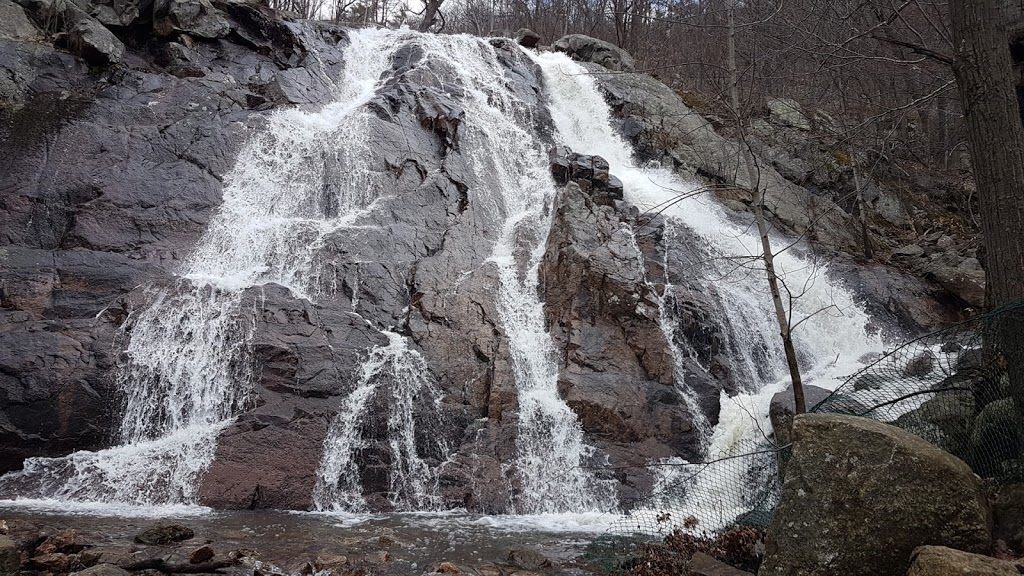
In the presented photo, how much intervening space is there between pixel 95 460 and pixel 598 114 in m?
16.1

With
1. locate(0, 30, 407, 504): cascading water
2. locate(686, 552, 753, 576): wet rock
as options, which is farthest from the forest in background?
locate(0, 30, 407, 504): cascading water

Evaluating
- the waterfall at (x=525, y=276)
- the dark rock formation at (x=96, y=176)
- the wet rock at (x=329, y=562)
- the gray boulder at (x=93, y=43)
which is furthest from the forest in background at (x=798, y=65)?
the gray boulder at (x=93, y=43)

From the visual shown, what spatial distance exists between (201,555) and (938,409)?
20.3 feet

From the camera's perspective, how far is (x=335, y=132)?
15.0 metres

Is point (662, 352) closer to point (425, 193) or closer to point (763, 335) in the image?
point (763, 335)

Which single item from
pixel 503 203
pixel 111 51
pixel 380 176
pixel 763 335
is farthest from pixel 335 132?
pixel 763 335

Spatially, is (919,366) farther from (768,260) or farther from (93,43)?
(93,43)

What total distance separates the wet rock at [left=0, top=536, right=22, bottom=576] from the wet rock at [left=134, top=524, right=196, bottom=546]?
119 cm

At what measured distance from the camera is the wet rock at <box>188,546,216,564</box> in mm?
5621

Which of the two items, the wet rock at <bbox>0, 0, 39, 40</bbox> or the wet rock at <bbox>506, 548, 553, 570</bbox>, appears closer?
the wet rock at <bbox>506, 548, 553, 570</bbox>

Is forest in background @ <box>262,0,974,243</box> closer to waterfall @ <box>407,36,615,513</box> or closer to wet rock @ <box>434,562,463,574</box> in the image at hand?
waterfall @ <box>407,36,615,513</box>

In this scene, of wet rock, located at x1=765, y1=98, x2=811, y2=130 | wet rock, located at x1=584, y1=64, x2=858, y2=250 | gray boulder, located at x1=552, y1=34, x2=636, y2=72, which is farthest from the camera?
gray boulder, located at x1=552, y1=34, x2=636, y2=72

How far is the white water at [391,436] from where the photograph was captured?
8.78 metres

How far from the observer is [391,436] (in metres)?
9.42
